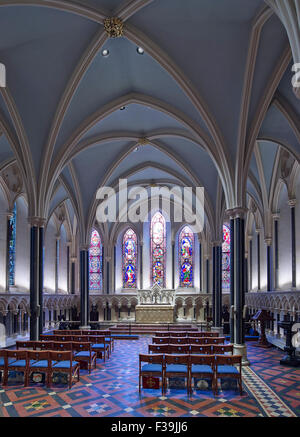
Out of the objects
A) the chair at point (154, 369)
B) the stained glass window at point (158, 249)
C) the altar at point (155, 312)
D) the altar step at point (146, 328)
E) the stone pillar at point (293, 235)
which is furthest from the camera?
the stained glass window at point (158, 249)

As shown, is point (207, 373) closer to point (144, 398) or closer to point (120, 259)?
point (144, 398)

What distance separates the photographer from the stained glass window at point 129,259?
3130cm

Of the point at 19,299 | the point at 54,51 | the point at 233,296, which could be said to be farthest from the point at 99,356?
the point at 54,51

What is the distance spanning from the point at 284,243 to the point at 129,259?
14.3 metres

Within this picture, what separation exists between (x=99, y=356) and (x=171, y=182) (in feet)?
50.7

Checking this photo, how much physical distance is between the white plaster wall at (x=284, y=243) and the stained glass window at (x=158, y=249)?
479 inches

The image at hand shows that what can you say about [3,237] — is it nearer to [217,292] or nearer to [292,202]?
[217,292]

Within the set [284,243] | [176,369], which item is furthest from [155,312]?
[176,369]

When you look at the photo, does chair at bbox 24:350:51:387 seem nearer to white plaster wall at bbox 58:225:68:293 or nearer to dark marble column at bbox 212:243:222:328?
dark marble column at bbox 212:243:222:328

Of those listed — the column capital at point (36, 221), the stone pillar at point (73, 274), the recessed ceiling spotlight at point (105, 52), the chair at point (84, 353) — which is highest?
the recessed ceiling spotlight at point (105, 52)

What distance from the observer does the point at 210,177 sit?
21.4m

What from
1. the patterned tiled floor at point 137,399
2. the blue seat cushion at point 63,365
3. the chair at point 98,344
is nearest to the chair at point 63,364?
the blue seat cushion at point 63,365

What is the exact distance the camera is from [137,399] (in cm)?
870

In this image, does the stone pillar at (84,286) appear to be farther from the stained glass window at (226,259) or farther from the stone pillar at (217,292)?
the stained glass window at (226,259)
